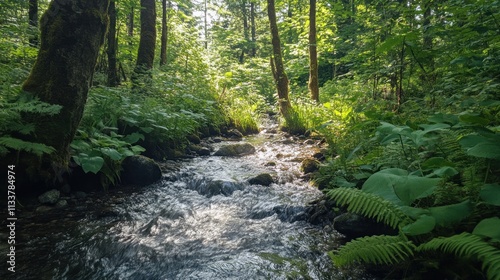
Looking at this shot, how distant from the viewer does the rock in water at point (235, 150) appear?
852 cm

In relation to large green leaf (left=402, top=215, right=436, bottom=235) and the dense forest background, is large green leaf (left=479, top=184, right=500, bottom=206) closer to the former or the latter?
the dense forest background

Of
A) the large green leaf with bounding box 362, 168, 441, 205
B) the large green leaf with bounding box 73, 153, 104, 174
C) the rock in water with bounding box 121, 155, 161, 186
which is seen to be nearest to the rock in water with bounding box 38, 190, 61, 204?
the large green leaf with bounding box 73, 153, 104, 174

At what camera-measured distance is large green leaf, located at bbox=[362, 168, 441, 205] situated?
6.70ft

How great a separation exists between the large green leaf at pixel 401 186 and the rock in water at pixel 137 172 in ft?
15.2

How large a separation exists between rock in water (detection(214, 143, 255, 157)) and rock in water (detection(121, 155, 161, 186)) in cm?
269

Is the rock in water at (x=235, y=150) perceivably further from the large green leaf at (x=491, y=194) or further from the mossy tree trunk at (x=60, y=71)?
the large green leaf at (x=491, y=194)

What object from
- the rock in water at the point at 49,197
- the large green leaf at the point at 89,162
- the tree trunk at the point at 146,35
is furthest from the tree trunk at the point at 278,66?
the rock in water at the point at 49,197

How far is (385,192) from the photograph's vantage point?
245cm

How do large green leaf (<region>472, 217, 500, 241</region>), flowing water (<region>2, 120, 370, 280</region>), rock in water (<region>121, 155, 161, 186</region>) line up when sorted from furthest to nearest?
rock in water (<region>121, 155, 161, 186</region>)
flowing water (<region>2, 120, 370, 280</region>)
large green leaf (<region>472, 217, 500, 241</region>)

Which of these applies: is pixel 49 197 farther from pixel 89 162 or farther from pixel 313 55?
pixel 313 55

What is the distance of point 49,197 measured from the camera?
4.48 m

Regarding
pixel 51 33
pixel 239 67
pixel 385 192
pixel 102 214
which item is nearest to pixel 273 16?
pixel 239 67

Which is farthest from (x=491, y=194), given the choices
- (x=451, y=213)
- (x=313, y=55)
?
(x=313, y=55)

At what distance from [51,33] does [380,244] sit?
16.2 feet
